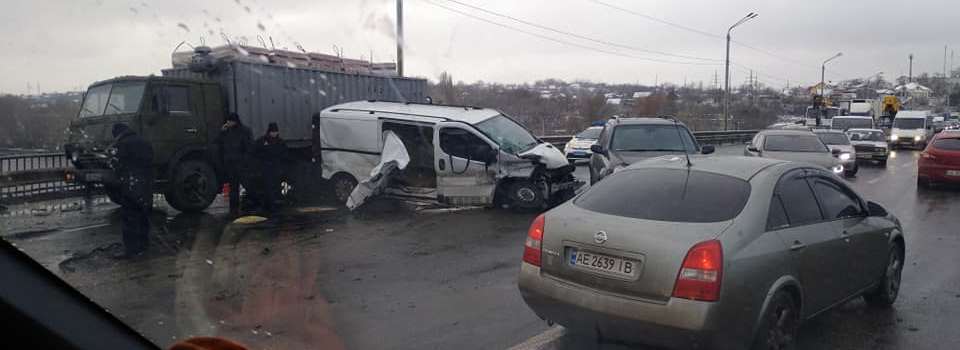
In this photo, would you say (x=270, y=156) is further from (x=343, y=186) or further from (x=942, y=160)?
Answer: (x=942, y=160)

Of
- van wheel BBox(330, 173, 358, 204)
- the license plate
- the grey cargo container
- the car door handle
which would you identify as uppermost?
the grey cargo container

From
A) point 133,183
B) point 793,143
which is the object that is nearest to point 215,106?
point 133,183

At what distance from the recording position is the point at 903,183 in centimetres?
1730

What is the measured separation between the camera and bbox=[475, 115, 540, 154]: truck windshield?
11.8 metres

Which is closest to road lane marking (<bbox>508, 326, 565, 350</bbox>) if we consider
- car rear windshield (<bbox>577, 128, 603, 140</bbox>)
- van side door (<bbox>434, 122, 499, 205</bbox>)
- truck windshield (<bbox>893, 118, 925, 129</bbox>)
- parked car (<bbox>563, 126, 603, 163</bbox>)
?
van side door (<bbox>434, 122, 499, 205</bbox>)

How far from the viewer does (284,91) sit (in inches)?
503

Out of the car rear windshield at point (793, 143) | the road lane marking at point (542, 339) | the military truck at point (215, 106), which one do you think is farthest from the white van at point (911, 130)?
the road lane marking at point (542, 339)

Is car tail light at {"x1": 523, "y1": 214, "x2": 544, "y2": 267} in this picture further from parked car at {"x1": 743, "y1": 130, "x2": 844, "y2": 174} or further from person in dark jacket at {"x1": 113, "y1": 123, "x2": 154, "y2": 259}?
parked car at {"x1": 743, "y1": 130, "x2": 844, "y2": 174}

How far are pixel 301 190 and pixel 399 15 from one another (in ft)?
12.7

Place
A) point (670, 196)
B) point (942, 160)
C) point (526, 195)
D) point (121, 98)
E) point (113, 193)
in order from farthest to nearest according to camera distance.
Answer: point (942, 160) < point (526, 195) < point (121, 98) < point (113, 193) < point (670, 196)

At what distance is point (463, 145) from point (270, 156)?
3320 mm

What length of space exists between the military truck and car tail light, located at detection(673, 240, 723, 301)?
Answer: 652cm

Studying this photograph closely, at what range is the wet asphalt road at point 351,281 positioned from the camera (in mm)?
4991

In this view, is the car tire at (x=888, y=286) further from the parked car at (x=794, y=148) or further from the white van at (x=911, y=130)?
the white van at (x=911, y=130)
